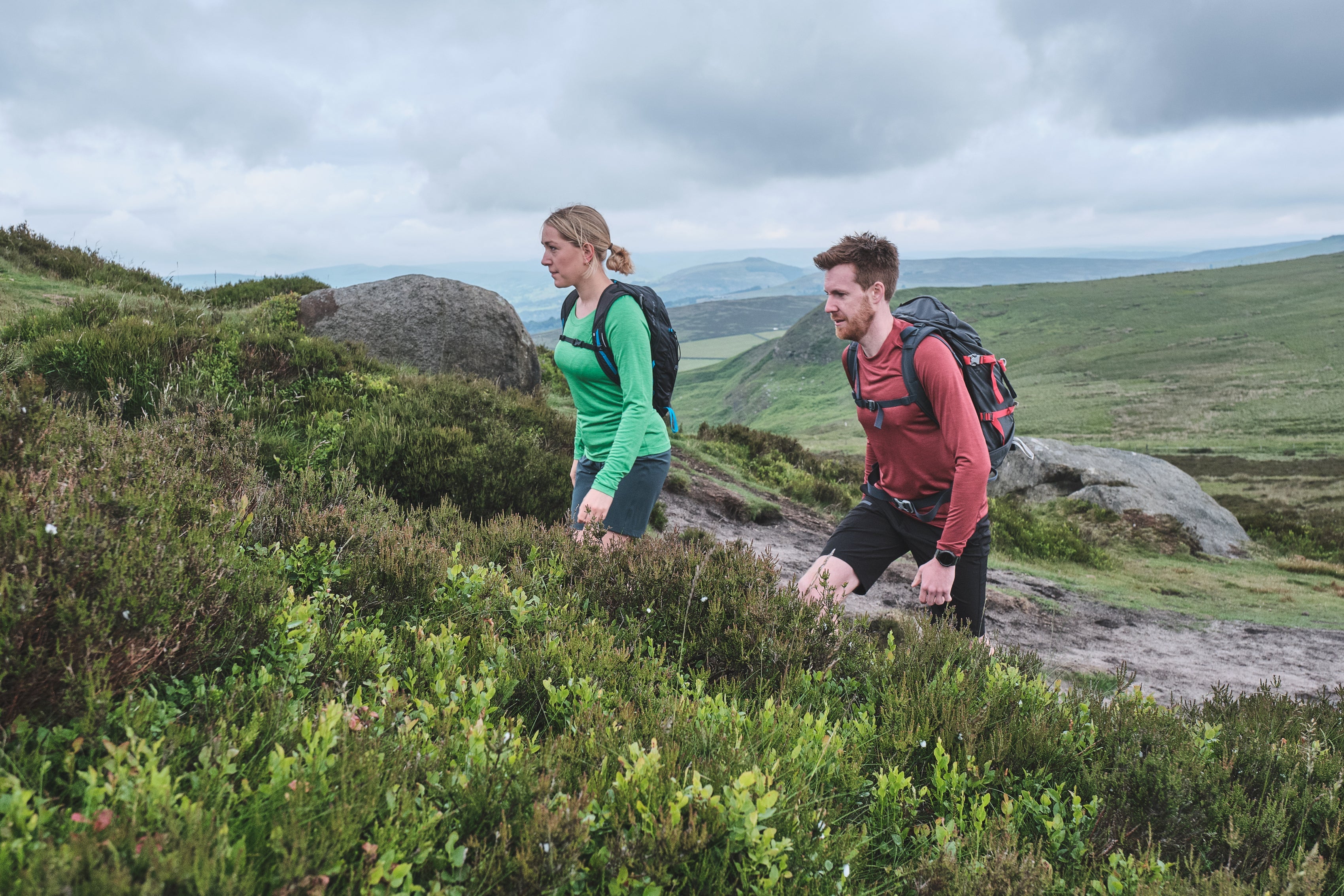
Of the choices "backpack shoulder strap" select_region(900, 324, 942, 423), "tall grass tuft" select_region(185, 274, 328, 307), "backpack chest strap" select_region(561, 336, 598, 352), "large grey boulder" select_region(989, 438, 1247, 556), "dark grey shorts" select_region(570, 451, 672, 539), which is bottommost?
"large grey boulder" select_region(989, 438, 1247, 556)

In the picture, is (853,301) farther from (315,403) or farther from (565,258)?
(315,403)

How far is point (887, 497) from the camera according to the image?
183 inches

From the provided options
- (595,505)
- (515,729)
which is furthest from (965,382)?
(515,729)

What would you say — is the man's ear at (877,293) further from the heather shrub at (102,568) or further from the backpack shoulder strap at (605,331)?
the heather shrub at (102,568)

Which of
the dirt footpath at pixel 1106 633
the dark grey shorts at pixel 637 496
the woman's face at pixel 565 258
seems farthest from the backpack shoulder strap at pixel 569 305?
the dirt footpath at pixel 1106 633

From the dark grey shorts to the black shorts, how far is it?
1.25 metres

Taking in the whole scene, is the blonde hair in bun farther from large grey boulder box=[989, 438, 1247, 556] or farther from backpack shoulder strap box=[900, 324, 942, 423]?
large grey boulder box=[989, 438, 1247, 556]

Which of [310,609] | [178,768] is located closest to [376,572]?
[310,609]

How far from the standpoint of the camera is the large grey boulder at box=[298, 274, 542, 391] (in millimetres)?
12781

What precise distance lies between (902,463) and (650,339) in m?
1.82

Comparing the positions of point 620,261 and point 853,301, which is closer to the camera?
point 853,301

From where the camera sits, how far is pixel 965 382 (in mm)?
4168

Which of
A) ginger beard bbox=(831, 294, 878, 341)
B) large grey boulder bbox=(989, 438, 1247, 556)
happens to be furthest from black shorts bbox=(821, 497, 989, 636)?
large grey boulder bbox=(989, 438, 1247, 556)

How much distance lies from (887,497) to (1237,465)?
46804 millimetres
